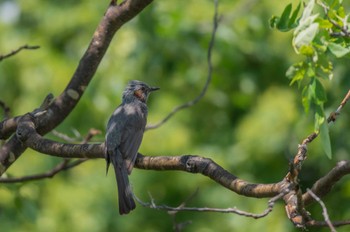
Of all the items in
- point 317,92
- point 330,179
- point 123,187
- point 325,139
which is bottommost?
point 123,187

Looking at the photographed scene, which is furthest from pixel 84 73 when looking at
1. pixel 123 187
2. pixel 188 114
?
pixel 188 114

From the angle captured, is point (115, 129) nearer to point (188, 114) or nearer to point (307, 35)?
point (307, 35)

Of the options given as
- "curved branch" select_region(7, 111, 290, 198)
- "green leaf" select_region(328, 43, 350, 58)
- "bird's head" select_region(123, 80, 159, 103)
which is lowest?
"bird's head" select_region(123, 80, 159, 103)

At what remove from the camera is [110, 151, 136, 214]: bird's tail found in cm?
447

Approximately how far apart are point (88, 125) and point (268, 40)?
91.2 inches

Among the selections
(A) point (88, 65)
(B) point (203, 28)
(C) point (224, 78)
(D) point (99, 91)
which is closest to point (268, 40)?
(C) point (224, 78)

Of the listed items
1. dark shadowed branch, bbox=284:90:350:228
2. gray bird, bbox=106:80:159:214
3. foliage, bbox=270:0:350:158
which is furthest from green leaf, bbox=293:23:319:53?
gray bird, bbox=106:80:159:214

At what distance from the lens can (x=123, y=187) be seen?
4719 millimetres

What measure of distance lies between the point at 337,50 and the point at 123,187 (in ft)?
7.59

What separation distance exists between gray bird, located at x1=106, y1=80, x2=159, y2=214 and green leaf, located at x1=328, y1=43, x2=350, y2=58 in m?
2.00

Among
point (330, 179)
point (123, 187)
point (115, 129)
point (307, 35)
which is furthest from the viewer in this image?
point (115, 129)

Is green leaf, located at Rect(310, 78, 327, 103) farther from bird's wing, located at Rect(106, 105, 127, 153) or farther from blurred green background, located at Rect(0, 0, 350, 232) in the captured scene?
blurred green background, located at Rect(0, 0, 350, 232)

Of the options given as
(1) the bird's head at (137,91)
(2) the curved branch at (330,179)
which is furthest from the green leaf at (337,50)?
(1) the bird's head at (137,91)

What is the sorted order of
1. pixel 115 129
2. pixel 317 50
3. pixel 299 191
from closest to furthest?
1. pixel 317 50
2. pixel 299 191
3. pixel 115 129
